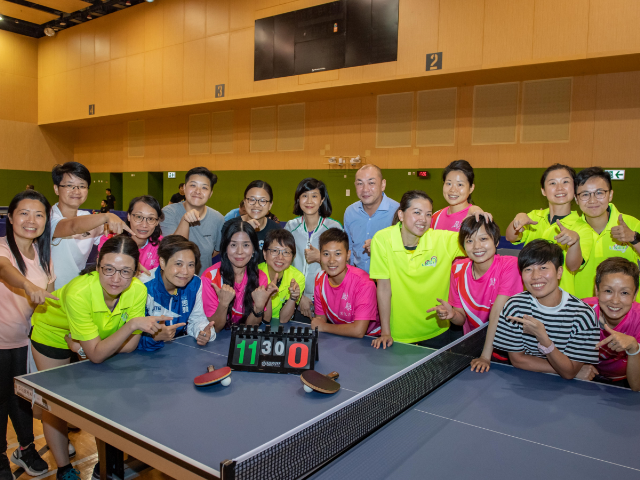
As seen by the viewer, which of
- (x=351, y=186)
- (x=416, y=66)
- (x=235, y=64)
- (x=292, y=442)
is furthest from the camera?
(x=235, y=64)

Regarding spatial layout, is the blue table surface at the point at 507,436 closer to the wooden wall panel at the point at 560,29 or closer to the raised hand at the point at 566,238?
the raised hand at the point at 566,238

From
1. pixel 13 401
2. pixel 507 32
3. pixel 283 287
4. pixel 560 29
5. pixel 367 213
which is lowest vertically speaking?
pixel 13 401

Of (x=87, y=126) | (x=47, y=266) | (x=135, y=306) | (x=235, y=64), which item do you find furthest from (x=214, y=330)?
(x=87, y=126)

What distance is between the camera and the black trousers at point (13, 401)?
3.42 metres

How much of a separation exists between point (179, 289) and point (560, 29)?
1064 cm

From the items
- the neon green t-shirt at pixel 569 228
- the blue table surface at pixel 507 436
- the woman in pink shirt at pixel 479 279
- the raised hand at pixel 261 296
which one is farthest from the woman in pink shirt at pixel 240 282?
the neon green t-shirt at pixel 569 228

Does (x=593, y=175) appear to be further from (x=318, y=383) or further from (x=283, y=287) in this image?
(x=318, y=383)

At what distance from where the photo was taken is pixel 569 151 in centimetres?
1130

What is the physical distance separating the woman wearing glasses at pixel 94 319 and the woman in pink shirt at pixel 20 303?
0.42 feet

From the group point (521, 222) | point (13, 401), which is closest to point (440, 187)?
point (521, 222)

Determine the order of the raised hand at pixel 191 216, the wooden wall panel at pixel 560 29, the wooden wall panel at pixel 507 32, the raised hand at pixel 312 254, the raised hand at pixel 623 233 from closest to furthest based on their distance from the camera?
1. the raised hand at pixel 623 233
2. the raised hand at pixel 312 254
3. the raised hand at pixel 191 216
4. the wooden wall panel at pixel 560 29
5. the wooden wall panel at pixel 507 32

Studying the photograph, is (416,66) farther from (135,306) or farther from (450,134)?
(135,306)

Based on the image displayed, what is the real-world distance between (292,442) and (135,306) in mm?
1981

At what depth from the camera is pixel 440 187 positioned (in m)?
13.1
